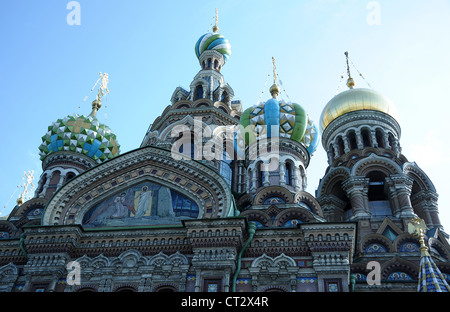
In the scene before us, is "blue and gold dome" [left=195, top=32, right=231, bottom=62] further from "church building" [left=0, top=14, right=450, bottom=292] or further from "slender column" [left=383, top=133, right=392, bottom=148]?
"slender column" [left=383, top=133, right=392, bottom=148]

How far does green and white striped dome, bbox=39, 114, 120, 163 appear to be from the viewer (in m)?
17.4

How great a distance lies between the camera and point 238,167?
17156 millimetres

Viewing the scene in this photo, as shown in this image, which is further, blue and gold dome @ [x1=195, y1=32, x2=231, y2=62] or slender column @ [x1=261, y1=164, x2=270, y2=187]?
blue and gold dome @ [x1=195, y1=32, x2=231, y2=62]

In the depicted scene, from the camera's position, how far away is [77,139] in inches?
689

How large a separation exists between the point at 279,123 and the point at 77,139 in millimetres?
6663

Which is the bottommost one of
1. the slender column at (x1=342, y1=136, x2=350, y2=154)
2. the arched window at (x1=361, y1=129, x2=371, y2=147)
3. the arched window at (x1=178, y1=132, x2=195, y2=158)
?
the arched window at (x1=178, y1=132, x2=195, y2=158)

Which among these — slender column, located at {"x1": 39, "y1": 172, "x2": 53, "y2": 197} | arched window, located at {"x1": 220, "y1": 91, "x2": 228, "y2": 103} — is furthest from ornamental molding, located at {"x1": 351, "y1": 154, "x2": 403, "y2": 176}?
slender column, located at {"x1": 39, "y1": 172, "x2": 53, "y2": 197}

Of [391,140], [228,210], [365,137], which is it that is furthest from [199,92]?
[228,210]

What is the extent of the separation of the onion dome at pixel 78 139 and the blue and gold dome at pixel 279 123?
4.63m

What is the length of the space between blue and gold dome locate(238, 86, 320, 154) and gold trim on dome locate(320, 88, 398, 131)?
123 inches

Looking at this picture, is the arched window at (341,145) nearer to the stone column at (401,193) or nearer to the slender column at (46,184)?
the stone column at (401,193)
